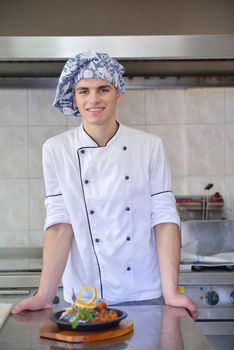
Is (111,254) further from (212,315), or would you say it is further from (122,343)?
(212,315)

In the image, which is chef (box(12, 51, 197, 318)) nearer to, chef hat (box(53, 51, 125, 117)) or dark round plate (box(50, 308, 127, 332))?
chef hat (box(53, 51, 125, 117))

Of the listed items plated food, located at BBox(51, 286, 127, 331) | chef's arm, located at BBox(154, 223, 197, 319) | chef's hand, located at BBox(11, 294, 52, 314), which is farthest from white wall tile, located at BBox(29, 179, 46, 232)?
plated food, located at BBox(51, 286, 127, 331)

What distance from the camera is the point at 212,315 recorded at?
2.90 metres

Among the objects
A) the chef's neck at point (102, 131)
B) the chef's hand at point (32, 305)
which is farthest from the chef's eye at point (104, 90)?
the chef's hand at point (32, 305)

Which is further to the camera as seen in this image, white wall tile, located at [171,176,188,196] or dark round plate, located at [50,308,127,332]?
white wall tile, located at [171,176,188,196]

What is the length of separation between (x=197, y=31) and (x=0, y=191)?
4.22 feet

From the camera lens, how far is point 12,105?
3.61m

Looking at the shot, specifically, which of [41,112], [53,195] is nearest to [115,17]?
[41,112]

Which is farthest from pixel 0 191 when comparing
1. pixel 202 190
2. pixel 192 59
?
pixel 192 59

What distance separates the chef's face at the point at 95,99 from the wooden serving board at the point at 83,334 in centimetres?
70

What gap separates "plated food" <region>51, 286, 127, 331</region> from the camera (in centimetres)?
162

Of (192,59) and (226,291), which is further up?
(192,59)

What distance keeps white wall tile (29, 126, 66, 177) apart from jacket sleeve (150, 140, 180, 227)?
146cm

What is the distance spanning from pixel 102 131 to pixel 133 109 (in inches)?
56.4
